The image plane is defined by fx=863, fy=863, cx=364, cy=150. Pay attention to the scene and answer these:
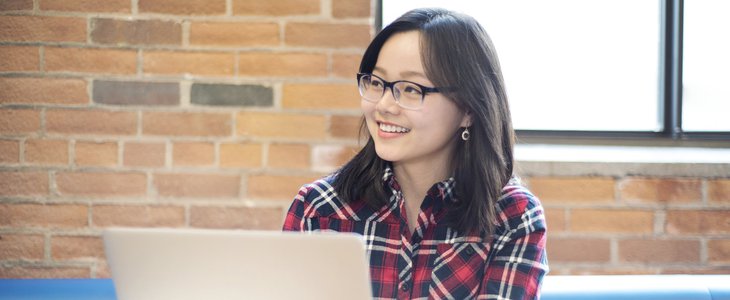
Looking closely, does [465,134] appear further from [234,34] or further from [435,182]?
[234,34]

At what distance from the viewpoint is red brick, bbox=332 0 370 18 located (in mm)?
2027

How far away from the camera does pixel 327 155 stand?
2035 mm

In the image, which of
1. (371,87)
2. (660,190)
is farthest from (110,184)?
(660,190)

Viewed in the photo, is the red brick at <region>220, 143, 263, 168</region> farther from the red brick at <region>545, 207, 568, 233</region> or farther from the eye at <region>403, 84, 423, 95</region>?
the red brick at <region>545, 207, 568, 233</region>

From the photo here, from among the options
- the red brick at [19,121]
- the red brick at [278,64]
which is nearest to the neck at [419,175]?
the red brick at [278,64]

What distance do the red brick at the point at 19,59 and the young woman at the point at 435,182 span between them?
2.53ft

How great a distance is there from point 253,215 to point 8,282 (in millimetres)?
551

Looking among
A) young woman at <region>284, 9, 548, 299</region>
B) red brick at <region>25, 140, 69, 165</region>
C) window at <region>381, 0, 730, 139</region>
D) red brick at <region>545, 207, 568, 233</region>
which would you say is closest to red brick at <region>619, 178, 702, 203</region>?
red brick at <region>545, 207, 568, 233</region>

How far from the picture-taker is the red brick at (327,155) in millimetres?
2033

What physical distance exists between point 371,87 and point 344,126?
458 millimetres

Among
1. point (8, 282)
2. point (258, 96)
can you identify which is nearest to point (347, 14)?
point (258, 96)

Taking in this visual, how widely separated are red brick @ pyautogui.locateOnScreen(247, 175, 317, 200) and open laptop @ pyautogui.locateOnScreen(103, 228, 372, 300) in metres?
1.09

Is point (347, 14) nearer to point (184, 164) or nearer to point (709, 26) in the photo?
point (184, 164)

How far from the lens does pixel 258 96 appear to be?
6.62 ft
